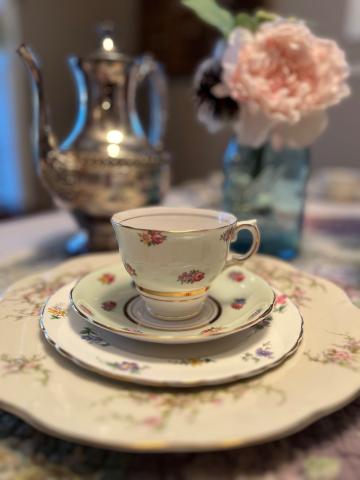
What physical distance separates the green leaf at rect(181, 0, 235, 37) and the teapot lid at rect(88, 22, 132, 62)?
0.43 feet

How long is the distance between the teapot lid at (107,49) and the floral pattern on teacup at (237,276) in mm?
409

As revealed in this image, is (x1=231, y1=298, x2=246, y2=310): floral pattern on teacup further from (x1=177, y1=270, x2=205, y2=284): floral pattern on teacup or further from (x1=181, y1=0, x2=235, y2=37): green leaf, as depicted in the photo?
(x1=181, y1=0, x2=235, y2=37): green leaf

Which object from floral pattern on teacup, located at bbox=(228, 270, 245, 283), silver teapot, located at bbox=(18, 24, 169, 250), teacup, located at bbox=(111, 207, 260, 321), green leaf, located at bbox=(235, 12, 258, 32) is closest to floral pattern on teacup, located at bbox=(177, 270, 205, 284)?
teacup, located at bbox=(111, 207, 260, 321)

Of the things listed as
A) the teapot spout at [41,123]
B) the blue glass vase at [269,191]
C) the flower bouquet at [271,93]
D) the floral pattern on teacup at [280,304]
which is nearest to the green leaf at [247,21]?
the flower bouquet at [271,93]

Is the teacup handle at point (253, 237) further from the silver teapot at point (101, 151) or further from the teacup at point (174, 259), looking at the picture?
the silver teapot at point (101, 151)

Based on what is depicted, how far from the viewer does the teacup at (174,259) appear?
1.33ft

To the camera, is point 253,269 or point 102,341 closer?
point 102,341

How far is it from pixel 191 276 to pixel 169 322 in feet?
0.18

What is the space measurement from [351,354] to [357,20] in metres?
1.82

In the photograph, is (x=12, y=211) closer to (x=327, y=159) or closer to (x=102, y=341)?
(x=327, y=159)

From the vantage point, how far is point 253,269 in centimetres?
62

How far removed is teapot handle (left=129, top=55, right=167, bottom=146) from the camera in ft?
2.52

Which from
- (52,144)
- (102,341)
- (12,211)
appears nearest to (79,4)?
(12,211)

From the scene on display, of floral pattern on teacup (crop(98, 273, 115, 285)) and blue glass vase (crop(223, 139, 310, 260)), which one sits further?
blue glass vase (crop(223, 139, 310, 260))
